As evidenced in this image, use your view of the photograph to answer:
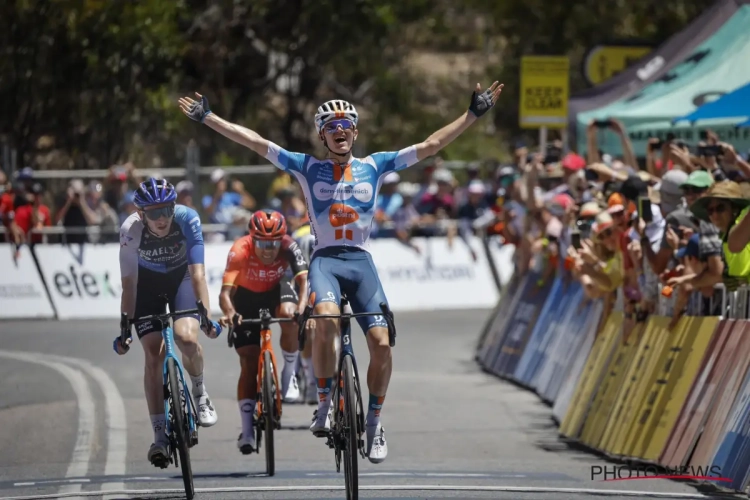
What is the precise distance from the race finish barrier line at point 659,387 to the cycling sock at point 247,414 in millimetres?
2775

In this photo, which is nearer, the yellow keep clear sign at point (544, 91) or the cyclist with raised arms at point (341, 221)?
the cyclist with raised arms at point (341, 221)

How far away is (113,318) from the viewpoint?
26.0 meters

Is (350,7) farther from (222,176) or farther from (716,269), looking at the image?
(716,269)

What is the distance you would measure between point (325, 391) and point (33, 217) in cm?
1637

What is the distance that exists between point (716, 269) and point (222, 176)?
662 inches

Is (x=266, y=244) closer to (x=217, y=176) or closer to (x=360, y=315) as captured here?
(x=360, y=315)

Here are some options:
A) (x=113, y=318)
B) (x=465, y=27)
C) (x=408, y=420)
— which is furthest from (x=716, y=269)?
(x=465, y=27)

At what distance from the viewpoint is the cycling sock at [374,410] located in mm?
10578

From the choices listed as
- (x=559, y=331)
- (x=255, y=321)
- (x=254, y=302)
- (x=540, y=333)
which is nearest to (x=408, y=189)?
(x=540, y=333)

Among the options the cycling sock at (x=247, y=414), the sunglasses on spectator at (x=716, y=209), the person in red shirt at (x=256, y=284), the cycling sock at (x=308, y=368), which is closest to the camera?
the sunglasses on spectator at (x=716, y=209)

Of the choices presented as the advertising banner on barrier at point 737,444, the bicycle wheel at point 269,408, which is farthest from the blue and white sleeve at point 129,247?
the advertising banner on barrier at point 737,444

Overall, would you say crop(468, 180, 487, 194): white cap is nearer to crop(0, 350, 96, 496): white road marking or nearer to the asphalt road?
the asphalt road

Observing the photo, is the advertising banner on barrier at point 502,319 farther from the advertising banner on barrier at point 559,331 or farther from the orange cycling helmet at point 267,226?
the orange cycling helmet at point 267,226

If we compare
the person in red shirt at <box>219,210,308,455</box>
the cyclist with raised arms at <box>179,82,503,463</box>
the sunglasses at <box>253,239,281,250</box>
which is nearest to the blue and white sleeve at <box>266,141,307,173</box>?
the cyclist with raised arms at <box>179,82,503,463</box>
